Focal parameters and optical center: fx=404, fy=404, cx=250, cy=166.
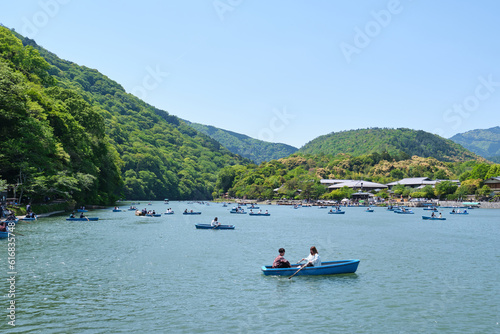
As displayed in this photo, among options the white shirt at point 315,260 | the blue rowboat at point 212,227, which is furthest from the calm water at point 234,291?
the blue rowboat at point 212,227

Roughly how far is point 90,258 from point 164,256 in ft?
17.8

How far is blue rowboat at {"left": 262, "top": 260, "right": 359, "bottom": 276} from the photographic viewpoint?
24.0m

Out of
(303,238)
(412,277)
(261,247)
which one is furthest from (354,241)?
(412,277)

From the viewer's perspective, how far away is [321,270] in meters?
24.6

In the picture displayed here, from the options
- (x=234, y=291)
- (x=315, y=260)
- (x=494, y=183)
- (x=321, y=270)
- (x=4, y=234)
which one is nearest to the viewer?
(x=234, y=291)

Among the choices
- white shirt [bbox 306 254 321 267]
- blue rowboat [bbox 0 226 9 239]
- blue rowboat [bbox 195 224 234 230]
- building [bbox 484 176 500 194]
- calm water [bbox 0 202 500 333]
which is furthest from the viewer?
building [bbox 484 176 500 194]

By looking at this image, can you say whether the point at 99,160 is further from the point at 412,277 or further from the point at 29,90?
the point at 412,277

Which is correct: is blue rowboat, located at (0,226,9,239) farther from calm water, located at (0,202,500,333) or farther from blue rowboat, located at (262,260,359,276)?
blue rowboat, located at (262,260,359,276)

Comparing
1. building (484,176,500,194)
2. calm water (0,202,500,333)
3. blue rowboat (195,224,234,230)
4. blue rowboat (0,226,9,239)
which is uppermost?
building (484,176,500,194)

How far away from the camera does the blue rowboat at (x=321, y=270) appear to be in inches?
947

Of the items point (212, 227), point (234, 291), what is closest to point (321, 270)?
point (234, 291)

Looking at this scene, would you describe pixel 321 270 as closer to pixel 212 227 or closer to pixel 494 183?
pixel 212 227

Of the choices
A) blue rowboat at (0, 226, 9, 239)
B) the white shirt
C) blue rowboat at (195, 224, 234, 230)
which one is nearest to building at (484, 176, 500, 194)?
blue rowboat at (195, 224, 234, 230)

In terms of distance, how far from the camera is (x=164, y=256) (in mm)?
31547
